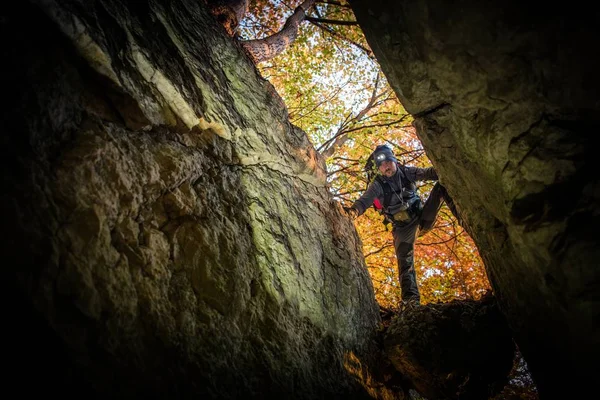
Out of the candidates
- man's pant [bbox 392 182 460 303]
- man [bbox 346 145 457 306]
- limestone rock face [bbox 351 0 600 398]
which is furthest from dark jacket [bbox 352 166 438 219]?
limestone rock face [bbox 351 0 600 398]

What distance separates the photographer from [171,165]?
2658mm

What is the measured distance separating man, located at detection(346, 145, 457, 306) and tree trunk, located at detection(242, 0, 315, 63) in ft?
10.5

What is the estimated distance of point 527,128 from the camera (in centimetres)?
254

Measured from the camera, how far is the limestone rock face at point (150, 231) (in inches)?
66.1

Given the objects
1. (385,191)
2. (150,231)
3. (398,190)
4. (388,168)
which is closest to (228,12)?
(388,168)

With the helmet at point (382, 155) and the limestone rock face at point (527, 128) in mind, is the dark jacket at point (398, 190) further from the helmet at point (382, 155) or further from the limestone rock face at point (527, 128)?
the limestone rock face at point (527, 128)

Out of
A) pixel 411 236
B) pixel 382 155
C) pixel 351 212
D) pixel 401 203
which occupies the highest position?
pixel 382 155

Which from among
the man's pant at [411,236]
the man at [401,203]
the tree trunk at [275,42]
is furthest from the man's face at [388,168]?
the tree trunk at [275,42]

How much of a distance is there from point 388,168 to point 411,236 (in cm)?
157

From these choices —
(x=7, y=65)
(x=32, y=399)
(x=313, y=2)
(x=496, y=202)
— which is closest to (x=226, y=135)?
(x=7, y=65)

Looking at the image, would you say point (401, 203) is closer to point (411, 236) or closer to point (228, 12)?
point (411, 236)

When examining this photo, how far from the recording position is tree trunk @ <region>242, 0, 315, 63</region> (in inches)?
225

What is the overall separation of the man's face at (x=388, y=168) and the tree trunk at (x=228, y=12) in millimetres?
4077

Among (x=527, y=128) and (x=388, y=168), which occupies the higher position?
(x=388, y=168)
